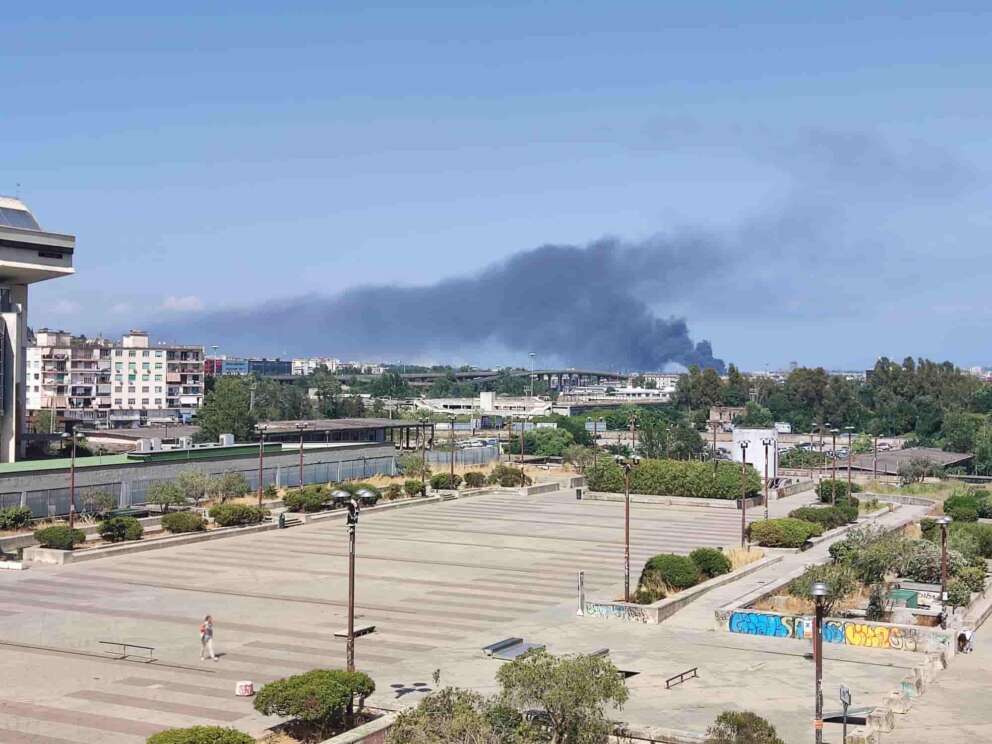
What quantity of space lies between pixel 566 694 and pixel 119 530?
113 ft

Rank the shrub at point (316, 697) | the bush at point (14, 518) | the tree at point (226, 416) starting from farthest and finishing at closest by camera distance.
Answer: the tree at point (226, 416) → the bush at point (14, 518) → the shrub at point (316, 697)

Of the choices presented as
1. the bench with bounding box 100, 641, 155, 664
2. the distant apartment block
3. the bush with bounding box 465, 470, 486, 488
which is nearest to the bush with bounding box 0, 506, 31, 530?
the distant apartment block

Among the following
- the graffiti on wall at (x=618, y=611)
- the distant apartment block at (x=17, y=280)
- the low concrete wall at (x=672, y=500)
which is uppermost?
the distant apartment block at (x=17, y=280)

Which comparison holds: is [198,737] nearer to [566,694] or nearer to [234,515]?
[566,694]

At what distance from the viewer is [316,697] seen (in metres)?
22.4

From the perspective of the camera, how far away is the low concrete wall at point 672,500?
71.4 metres

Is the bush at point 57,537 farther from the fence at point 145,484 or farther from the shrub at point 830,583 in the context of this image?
the shrub at point 830,583

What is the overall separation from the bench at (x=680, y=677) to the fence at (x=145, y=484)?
119ft

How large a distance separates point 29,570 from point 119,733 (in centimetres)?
2238

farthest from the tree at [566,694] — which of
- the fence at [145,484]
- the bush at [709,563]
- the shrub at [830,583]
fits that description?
the fence at [145,484]

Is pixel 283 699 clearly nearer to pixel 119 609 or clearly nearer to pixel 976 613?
pixel 119 609

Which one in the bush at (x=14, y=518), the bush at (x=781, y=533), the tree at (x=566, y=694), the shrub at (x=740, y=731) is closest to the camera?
the tree at (x=566, y=694)

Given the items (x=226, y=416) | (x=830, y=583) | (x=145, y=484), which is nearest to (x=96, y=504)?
(x=145, y=484)

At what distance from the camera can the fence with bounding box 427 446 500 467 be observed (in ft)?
308
